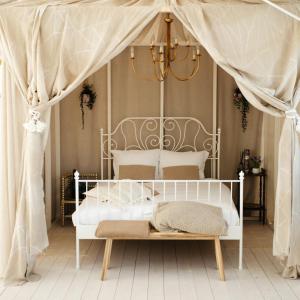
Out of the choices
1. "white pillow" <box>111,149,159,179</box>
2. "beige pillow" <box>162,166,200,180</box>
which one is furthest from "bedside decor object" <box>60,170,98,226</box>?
"beige pillow" <box>162,166,200,180</box>

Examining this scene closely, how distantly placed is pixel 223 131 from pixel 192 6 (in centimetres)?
294

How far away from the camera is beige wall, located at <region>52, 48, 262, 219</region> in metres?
7.04

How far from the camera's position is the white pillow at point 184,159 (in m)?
6.62

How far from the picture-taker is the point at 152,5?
14.5 feet

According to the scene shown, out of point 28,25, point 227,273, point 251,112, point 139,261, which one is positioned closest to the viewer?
point 28,25

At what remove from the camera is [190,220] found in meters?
4.66

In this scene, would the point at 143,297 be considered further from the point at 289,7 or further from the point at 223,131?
the point at 223,131

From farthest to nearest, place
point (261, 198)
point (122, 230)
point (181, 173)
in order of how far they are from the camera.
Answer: point (261, 198) → point (181, 173) → point (122, 230)

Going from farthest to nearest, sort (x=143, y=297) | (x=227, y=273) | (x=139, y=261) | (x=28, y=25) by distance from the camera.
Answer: (x=139, y=261) < (x=227, y=273) < (x=28, y=25) < (x=143, y=297)

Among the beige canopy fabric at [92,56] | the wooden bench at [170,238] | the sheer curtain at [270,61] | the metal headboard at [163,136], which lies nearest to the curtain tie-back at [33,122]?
the beige canopy fabric at [92,56]

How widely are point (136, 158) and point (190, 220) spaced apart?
2164mm

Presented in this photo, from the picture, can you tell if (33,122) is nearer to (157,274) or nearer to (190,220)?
(190,220)

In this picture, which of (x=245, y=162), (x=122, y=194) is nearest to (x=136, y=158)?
(x=245, y=162)

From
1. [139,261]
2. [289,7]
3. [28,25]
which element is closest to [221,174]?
[139,261]
